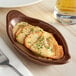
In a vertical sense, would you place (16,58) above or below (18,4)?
below

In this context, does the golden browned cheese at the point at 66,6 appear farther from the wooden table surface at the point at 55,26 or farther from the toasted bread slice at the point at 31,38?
the toasted bread slice at the point at 31,38

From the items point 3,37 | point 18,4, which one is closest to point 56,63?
point 3,37

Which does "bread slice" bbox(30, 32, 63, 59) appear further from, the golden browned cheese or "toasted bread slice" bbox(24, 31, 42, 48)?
the golden browned cheese

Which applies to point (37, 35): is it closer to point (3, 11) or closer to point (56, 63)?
point (56, 63)

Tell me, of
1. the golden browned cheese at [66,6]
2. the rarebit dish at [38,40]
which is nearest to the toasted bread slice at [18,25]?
the rarebit dish at [38,40]

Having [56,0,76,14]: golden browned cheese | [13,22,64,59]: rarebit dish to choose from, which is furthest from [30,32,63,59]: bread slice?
[56,0,76,14]: golden browned cheese

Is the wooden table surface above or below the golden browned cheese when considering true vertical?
below

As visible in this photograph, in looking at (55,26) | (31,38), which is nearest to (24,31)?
(31,38)
